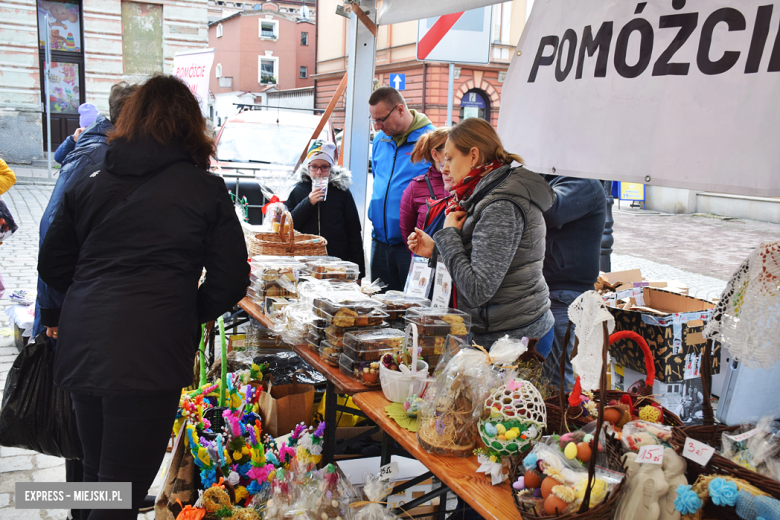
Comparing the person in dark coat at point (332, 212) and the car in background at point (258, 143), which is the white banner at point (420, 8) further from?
the car in background at point (258, 143)

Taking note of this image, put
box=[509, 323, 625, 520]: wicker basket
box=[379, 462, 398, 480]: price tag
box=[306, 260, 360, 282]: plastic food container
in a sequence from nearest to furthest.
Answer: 1. box=[509, 323, 625, 520]: wicker basket
2. box=[379, 462, 398, 480]: price tag
3. box=[306, 260, 360, 282]: plastic food container

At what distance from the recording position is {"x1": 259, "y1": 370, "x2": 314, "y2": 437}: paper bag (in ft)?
9.40

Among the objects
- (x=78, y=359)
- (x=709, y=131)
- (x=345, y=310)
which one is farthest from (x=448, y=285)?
(x=78, y=359)

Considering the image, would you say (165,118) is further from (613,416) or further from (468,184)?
(613,416)

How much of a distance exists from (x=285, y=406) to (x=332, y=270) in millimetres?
710

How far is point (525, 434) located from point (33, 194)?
13.3m

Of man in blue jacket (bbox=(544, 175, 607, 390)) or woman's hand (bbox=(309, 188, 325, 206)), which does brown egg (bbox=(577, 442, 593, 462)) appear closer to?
man in blue jacket (bbox=(544, 175, 607, 390))

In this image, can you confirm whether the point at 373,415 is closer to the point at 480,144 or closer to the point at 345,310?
the point at 345,310

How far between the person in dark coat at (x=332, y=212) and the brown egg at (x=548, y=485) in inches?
116

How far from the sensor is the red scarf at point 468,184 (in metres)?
2.27

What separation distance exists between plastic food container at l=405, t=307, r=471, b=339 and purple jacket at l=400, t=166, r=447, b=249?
1432 mm

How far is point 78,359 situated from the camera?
6.07ft

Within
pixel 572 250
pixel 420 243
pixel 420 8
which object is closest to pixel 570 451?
pixel 420 243

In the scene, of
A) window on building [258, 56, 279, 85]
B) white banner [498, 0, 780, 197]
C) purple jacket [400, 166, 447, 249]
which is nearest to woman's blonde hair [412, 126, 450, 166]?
purple jacket [400, 166, 447, 249]
